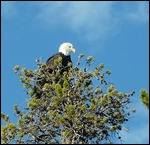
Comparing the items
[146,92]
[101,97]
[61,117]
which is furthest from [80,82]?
[146,92]

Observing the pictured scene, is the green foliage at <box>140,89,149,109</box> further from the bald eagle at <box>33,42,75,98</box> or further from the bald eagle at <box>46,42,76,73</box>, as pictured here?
the bald eagle at <box>46,42,76,73</box>

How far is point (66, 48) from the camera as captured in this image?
14.7 m

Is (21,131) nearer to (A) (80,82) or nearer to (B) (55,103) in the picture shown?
(B) (55,103)

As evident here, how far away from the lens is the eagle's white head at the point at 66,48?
14.6 m

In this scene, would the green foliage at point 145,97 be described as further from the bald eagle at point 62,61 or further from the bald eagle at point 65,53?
the bald eagle at point 65,53

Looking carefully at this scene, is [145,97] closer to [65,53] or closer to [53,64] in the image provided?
[53,64]

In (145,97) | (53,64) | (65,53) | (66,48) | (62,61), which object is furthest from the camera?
(66,48)

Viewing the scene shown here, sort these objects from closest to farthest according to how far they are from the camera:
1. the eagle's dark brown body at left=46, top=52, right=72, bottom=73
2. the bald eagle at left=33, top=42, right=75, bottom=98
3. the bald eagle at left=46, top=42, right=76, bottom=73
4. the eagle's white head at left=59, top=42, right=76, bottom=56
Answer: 1. the bald eagle at left=33, top=42, right=75, bottom=98
2. the eagle's dark brown body at left=46, top=52, right=72, bottom=73
3. the bald eagle at left=46, top=42, right=76, bottom=73
4. the eagle's white head at left=59, top=42, right=76, bottom=56

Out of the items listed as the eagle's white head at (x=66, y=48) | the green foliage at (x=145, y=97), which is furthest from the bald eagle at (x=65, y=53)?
the green foliage at (x=145, y=97)

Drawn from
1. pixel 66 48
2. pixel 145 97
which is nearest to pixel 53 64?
pixel 66 48

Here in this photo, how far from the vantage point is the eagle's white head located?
14.6 meters

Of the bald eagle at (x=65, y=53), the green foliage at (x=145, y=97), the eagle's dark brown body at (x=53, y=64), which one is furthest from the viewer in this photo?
the bald eagle at (x=65, y=53)

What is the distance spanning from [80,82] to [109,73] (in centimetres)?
85

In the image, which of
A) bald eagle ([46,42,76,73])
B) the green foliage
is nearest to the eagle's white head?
bald eagle ([46,42,76,73])
